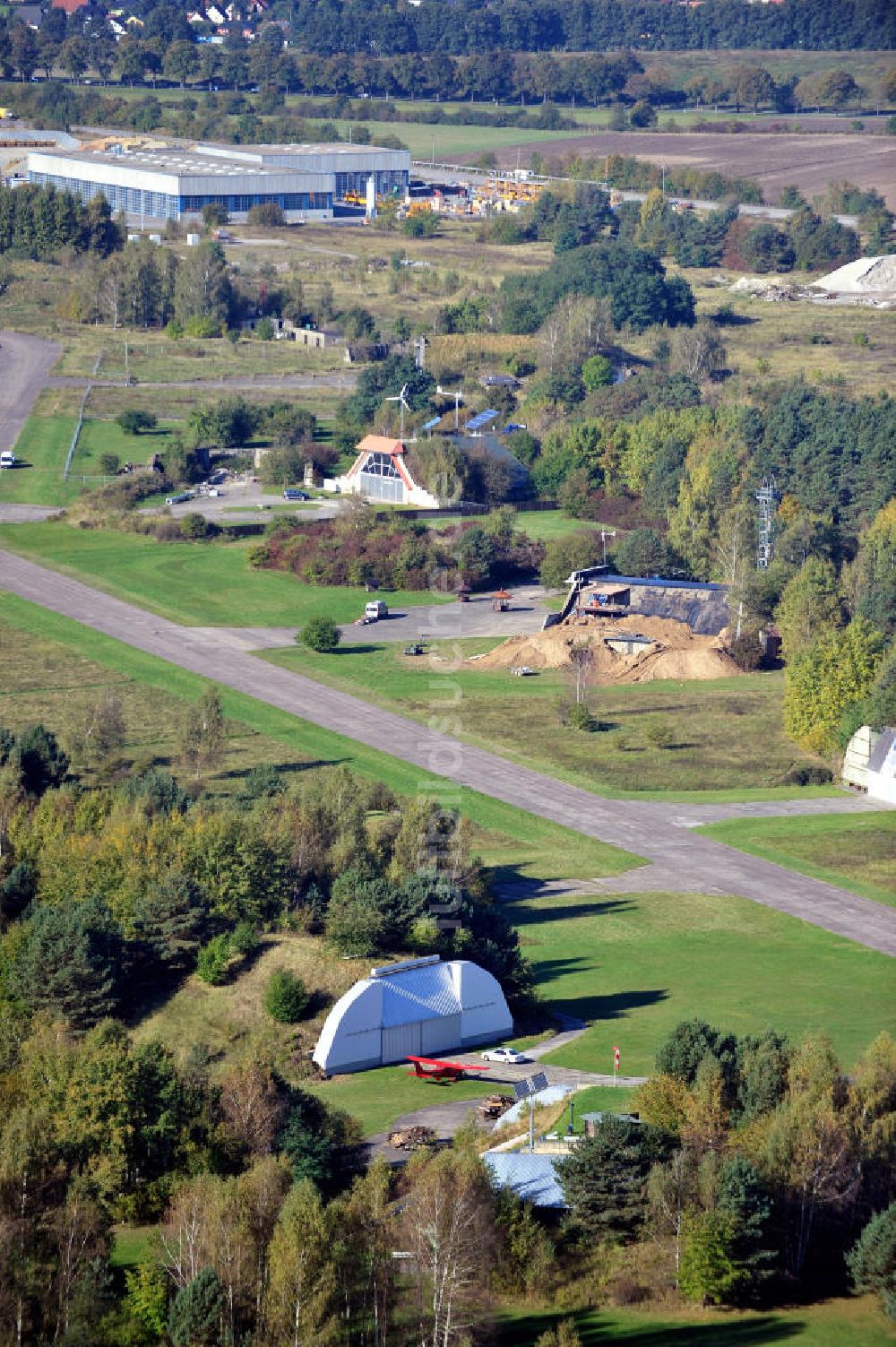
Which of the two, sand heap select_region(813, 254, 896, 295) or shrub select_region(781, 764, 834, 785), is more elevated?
sand heap select_region(813, 254, 896, 295)

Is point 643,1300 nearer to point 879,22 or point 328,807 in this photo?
point 328,807

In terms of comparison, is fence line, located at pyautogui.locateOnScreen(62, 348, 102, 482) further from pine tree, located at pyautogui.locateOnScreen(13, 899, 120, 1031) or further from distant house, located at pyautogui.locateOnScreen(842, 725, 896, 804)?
pine tree, located at pyautogui.locateOnScreen(13, 899, 120, 1031)

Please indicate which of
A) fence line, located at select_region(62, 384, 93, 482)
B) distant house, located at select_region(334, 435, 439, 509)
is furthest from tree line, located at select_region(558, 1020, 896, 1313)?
fence line, located at select_region(62, 384, 93, 482)

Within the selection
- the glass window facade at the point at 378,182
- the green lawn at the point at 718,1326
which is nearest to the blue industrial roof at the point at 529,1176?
the green lawn at the point at 718,1326

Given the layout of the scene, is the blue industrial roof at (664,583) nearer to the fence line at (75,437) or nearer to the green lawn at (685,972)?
the fence line at (75,437)

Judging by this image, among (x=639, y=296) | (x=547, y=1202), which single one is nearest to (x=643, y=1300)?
(x=547, y=1202)

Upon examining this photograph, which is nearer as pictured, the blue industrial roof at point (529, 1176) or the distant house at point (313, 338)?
the blue industrial roof at point (529, 1176)
